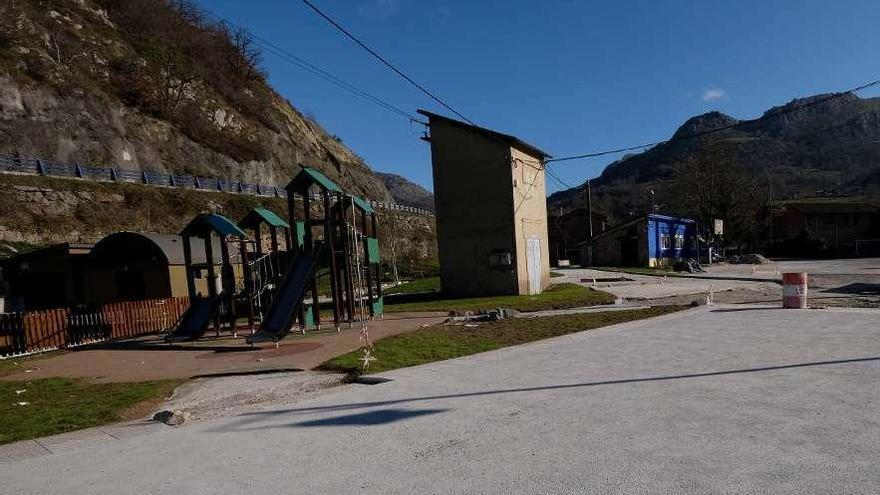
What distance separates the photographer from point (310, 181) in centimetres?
1641

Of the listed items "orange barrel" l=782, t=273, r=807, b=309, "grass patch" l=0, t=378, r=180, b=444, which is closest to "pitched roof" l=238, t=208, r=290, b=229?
"grass patch" l=0, t=378, r=180, b=444

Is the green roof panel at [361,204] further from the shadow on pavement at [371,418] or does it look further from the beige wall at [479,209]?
the shadow on pavement at [371,418]

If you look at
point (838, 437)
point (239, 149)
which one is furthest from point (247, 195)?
point (838, 437)

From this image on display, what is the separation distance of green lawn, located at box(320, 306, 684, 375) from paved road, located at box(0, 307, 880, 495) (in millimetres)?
1682

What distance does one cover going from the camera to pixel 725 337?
10.3m

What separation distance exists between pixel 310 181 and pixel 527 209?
12537 mm

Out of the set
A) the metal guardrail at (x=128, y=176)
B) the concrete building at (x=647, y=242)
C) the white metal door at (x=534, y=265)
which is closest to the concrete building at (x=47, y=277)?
the metal guardrail at (x=128, y=176)

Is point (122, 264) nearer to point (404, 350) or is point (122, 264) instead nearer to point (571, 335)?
point (404, 350)

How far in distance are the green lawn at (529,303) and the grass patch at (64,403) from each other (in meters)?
11.6

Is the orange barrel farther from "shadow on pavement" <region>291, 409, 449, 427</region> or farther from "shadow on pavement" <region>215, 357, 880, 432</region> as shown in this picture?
"shadow on pavement" <region>291, 409, 449, 427</region>

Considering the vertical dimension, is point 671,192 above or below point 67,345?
above

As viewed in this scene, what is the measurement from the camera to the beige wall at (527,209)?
950 inches

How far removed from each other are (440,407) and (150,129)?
52419 mm

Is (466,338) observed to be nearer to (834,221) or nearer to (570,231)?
(570,231)
